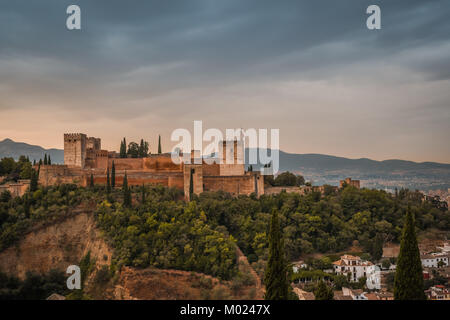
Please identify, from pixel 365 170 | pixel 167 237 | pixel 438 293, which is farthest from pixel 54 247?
pixel 365 170

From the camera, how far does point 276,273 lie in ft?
54.6

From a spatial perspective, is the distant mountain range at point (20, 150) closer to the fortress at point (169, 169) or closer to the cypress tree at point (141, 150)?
the cypress tree at point (141, 150)

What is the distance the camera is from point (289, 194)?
3606 cm

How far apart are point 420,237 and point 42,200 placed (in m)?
30.0

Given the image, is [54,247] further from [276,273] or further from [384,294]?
[384,294]

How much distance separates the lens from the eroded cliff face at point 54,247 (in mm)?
26438

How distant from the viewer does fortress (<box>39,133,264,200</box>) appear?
106 feet

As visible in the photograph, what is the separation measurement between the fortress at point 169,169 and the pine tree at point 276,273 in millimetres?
15568

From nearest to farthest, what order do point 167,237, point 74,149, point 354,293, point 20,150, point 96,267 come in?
point 96,267, point 167,237, point 354,293, point 74,149, point 20,150

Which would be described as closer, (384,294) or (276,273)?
(276,273)

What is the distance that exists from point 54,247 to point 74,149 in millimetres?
9280
